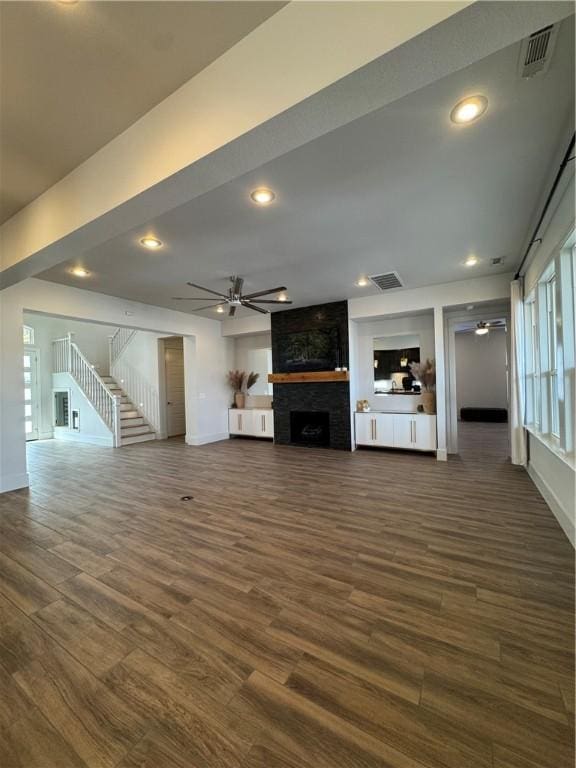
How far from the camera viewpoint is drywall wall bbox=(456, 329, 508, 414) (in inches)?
392

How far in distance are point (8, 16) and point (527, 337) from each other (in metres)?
5.99

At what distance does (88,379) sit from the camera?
844cm

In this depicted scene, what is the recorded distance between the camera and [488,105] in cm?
187

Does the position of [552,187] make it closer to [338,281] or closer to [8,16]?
[338,281]

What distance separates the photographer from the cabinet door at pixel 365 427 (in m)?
6.37

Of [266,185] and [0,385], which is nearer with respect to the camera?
[266,185]

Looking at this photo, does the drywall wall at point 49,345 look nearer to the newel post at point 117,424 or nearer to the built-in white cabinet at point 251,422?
the newel post at point 117,424

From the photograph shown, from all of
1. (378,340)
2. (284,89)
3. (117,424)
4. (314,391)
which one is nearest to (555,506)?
(284,89)

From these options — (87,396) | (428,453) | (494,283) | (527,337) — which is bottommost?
(428,453)

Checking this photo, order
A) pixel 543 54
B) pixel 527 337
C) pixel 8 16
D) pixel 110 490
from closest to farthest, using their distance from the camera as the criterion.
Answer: pixel 8 16 < pixel 543 54 < pixel 110 490 < pixel 527 337

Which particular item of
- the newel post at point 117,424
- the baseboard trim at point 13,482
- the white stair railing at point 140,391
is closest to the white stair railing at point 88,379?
the newel post at point 117,424

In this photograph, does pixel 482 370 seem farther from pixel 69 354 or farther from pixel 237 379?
pixel 69 354

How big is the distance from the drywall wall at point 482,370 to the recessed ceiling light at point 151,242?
949cm

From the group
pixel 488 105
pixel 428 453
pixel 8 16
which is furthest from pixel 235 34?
pixel 428 453
